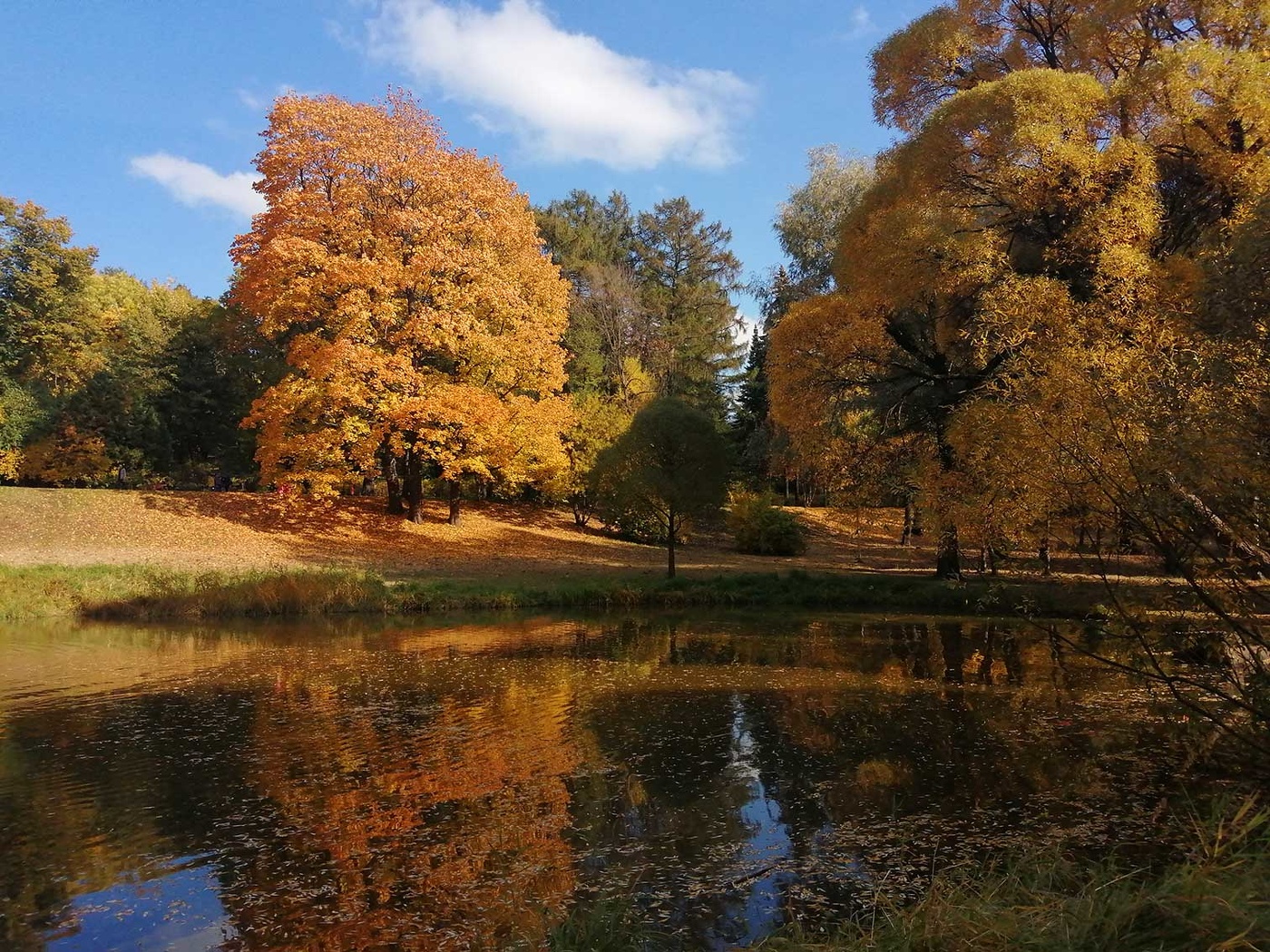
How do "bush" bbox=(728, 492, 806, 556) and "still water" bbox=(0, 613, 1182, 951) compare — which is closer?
"still water" bbox=(0, 613, 1182, 951)

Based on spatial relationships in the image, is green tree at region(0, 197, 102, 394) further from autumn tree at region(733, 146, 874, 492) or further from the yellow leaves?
autumn tree at region(733, 146, 874, 492)

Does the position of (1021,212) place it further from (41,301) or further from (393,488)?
(41,301)

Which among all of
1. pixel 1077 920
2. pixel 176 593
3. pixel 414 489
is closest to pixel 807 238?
pixel 414 489

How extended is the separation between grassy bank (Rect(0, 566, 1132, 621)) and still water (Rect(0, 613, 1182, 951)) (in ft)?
16.1

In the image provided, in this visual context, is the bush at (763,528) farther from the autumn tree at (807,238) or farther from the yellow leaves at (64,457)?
the yellow leaves at (64,457)

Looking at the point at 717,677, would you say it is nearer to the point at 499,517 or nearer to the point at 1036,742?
the point at 1036,742

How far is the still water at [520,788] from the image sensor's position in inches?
216

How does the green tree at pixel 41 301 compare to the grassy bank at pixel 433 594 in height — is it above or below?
above

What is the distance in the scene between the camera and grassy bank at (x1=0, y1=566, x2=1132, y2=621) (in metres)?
19.1

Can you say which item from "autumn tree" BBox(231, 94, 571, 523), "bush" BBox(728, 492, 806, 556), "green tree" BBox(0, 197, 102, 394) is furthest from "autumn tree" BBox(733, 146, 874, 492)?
"green tree" BBox(0, 197, 102, 394)

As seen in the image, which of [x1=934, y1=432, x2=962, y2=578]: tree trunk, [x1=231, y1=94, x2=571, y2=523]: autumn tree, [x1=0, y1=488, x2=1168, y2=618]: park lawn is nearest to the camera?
[x1=934, y1=432, x2=962, y2=578]: tree trunk

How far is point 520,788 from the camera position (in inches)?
305

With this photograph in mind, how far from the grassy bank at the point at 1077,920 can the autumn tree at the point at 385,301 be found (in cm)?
2317

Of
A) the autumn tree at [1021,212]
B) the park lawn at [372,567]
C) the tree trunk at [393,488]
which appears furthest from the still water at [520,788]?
the tree trunk at [393,488]
